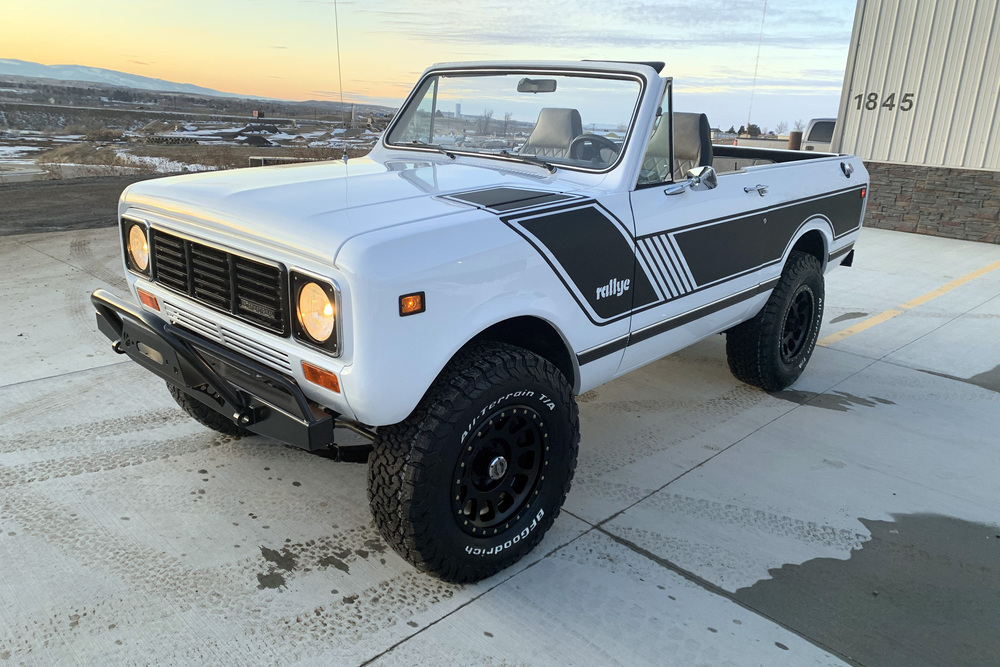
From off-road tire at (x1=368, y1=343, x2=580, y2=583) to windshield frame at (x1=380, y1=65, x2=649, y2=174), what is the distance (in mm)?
1156

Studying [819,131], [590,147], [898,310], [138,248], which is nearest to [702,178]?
[590,147]

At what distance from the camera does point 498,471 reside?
2617 millimetres

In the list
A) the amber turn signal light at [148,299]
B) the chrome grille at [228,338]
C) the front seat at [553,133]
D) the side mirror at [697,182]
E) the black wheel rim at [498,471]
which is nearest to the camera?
the chrome grille at [228,338]

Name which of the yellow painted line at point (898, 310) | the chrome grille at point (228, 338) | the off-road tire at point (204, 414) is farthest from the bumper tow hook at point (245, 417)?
the yellow painted line at point (898, 310)

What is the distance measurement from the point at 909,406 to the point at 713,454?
1.60 meters

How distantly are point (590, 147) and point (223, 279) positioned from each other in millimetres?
1817

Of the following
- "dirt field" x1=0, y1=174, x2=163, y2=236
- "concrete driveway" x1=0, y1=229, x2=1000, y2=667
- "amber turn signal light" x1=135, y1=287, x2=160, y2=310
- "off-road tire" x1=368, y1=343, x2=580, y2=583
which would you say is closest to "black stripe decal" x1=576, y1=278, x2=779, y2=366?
"off-road tire" x1=368, y1=343, x2=580, y2=583

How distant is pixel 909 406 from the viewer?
4.39 m

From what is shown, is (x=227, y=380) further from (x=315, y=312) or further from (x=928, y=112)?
(x=928, y=112)

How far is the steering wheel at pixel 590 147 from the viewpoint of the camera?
3316mm

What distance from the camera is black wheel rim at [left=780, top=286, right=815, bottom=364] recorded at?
4.51 m

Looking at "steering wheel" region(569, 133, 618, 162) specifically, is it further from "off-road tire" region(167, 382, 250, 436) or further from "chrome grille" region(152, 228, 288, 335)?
"off-road tire" region(167, 382, 250, 436)

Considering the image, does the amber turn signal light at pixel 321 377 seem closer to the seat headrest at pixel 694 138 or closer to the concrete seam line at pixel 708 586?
the concrete seam line at pixel 708 586

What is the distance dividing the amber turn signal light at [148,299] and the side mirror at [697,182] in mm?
2250
